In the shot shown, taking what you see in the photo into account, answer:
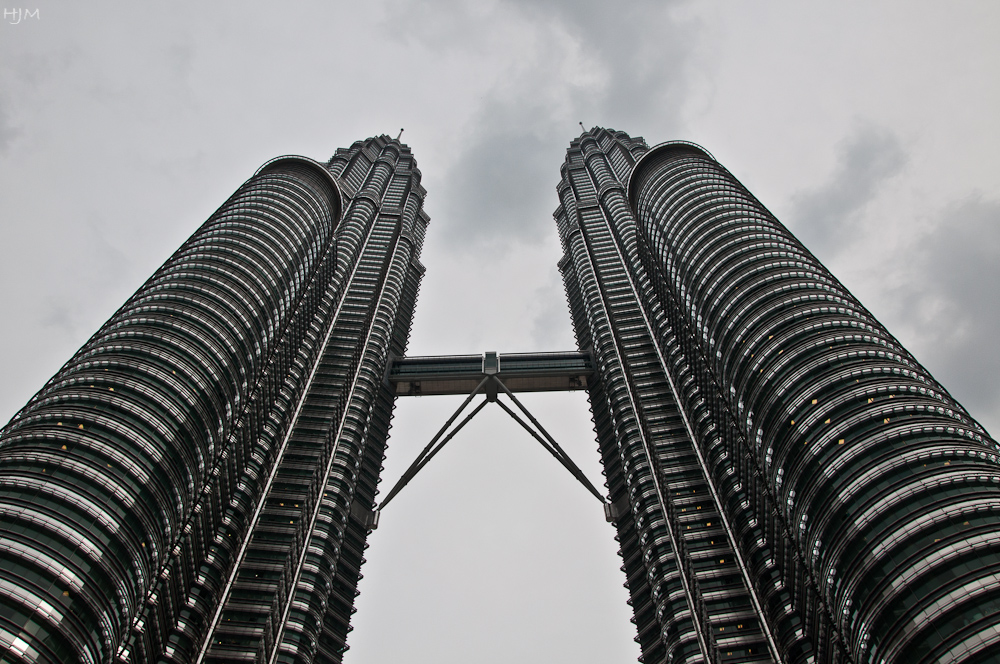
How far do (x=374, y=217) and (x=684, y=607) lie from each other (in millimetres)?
118941

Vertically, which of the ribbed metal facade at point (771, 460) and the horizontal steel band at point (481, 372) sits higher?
the horizontal steel band at point (481, 372)

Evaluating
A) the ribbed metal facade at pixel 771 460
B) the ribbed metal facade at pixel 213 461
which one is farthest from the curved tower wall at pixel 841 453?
the ribbed metal facade at pixel 213 461

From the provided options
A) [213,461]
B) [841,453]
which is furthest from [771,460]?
[213,461]

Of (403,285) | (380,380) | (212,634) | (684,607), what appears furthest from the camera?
(403,285)

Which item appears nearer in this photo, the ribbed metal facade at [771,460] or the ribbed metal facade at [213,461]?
the ribbed metal facade at [771,460]

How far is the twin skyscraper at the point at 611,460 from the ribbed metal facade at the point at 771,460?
27 centimetres

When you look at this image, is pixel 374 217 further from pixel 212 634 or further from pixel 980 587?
pixel 980 587

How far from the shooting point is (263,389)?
3302 inches

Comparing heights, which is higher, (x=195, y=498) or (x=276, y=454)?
(x=276, y=454)

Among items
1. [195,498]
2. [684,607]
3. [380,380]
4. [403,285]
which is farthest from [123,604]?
[403,285]

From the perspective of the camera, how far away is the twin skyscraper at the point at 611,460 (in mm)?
46281

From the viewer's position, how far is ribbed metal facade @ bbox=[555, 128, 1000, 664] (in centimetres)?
4562

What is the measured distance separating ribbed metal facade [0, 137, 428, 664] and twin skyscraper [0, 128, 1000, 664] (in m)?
0.27

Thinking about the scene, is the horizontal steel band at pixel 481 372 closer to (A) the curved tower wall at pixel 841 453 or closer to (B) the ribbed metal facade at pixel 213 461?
(B) the ribbed metal facade at pixel 213 461
